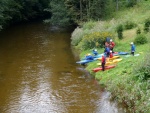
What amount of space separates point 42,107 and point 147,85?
6.30m

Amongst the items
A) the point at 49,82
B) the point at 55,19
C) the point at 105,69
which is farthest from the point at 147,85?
the point at 55,19

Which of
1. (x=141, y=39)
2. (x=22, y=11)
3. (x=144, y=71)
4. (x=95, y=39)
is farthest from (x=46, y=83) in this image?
(x=22, y=11)

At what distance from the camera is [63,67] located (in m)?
24.9

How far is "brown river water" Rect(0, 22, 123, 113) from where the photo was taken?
17125 mm

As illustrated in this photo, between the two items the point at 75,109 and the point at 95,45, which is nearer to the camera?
the point at 75,109

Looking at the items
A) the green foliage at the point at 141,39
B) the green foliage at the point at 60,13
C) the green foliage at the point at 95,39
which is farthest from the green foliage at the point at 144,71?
the green foliage at the point at 60,13

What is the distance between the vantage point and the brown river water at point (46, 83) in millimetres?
17125

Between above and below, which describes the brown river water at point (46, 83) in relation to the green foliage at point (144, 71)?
below

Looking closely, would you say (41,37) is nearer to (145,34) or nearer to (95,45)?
(95,45)

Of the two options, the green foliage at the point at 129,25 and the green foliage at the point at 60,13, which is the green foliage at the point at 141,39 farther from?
the green foliage at the point at 60,13

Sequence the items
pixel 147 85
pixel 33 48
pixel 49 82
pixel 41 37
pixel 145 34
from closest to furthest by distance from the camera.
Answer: pixel 147 85 → pixel 49 82 → pixel 145 34 → pixel 33 48 → pixel 41 37

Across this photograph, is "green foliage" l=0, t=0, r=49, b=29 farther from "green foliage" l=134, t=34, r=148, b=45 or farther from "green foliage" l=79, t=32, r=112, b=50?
"green foliage" l=134, t=34, r=148, b=45

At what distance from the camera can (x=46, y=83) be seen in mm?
21328

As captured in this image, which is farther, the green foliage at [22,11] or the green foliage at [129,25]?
the green foliage at [22,11]
